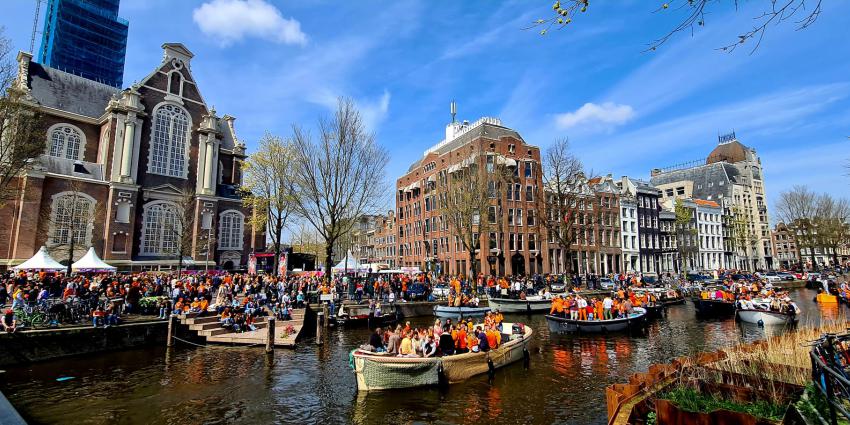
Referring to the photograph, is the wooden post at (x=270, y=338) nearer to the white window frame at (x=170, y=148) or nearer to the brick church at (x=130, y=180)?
the brick church at (x=130, y=180)

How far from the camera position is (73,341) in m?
19.0

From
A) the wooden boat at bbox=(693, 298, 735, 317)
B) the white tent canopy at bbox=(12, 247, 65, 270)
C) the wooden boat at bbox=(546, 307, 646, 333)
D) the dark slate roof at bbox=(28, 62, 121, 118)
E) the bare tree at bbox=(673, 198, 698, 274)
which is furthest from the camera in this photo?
the bare tree at bbox=(673, 198, 698, 274)

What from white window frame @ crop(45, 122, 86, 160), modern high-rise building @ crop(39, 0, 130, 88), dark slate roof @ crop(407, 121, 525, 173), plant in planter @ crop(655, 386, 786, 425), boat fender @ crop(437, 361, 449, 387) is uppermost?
modern high-rise building @ crop(39, 0, 130, 88)

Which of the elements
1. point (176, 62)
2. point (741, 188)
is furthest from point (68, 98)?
point (741, 188)

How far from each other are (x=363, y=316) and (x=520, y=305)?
44.1 feet

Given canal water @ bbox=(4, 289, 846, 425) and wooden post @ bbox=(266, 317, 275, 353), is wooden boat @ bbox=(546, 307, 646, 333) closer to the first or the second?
canal water @ bbox=(4, 289, 846, 425)

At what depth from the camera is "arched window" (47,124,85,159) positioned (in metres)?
44.1

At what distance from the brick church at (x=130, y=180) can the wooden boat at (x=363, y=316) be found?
19.9 meters

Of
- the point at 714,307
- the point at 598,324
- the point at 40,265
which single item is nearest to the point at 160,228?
the point at 40,265

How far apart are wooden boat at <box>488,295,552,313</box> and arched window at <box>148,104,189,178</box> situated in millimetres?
39751

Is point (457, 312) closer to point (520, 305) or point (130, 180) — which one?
point (520, 305)

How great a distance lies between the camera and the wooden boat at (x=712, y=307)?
32531 mm

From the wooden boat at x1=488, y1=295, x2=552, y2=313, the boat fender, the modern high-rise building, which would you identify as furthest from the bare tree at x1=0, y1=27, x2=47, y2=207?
the modern high-rise building

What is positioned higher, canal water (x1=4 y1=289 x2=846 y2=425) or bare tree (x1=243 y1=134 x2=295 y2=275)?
bare tree (x1=243 y1=134 x2=295 y2=275)
